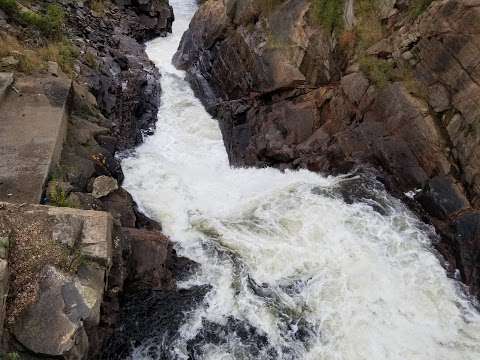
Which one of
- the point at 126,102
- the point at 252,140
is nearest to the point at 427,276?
the point at 252,140

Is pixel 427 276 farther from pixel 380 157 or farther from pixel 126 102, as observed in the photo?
pixel 126 102

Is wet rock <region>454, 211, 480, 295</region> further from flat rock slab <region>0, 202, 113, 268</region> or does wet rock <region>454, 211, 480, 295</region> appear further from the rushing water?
flat rock slab <region>0, 202, 113, 268</region>

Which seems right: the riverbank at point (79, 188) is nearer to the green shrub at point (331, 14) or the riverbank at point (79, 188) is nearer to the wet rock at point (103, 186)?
the wet rock at point (103, 186)

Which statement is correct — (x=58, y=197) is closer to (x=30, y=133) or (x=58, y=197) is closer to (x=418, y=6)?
(x=30, y=133)

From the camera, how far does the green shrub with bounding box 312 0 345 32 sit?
13727 millimetres

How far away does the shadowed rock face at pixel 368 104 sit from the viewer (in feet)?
34.1

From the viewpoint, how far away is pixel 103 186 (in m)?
9.97

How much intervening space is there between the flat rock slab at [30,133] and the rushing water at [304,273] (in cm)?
287

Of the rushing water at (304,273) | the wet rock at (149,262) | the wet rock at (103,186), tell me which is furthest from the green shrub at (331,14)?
the wet rock at (149,262)

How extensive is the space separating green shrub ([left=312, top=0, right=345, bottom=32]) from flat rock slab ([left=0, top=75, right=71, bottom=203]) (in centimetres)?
835

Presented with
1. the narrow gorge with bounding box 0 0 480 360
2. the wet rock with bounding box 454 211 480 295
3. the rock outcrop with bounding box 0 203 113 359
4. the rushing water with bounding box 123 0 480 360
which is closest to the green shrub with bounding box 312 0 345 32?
the narrow gorge with bounding box 0 0 480 360

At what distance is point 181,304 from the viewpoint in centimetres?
862

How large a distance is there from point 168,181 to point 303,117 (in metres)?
4.89

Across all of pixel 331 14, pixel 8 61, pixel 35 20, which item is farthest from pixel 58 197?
pixel 331 14
